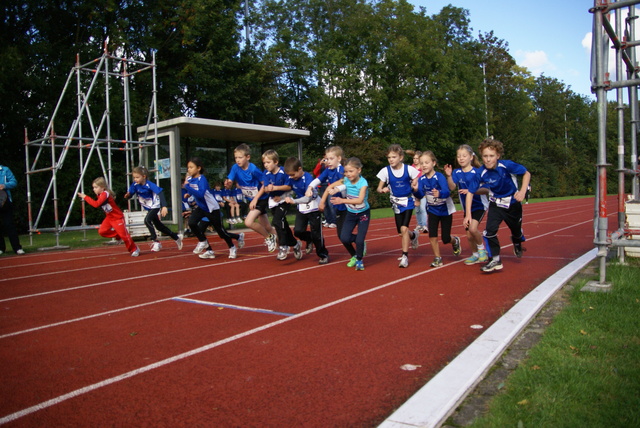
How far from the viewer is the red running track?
10.4 ft

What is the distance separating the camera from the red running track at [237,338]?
3.17 m

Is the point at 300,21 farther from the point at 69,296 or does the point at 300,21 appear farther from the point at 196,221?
the point at 69,296

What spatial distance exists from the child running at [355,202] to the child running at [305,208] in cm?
58

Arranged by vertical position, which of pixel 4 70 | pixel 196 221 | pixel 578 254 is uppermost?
pixel 4 70

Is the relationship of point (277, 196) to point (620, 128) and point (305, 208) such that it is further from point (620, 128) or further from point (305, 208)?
point (620, 128)

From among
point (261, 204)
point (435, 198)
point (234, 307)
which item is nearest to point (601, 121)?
point (435, 198)

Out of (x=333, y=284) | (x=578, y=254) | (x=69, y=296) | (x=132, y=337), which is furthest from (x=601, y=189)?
(x=69, y=296)

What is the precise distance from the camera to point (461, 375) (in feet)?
11.3

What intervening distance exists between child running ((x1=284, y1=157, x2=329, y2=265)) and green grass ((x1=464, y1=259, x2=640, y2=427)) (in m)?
4.56

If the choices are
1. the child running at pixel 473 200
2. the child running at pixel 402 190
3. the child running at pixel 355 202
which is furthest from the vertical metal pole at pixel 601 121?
the child running at pixel 355 202

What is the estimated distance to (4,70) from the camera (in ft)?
63.2

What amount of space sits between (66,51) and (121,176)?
20.0 ft

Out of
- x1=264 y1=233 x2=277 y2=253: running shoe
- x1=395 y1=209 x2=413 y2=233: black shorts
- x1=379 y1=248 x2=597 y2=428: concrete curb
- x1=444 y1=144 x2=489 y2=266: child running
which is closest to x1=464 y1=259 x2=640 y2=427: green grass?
x1=379 y1=248 x2=597 y2=428: concrete curb

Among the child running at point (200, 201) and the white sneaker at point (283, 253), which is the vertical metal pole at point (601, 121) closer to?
the white sneaker at point (283, 253)
